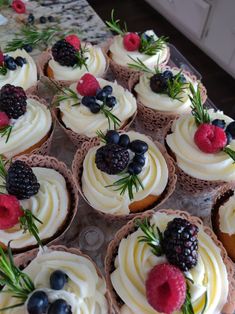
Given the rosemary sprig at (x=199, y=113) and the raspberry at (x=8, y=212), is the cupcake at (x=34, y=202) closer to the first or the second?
the raspberry at (x=8, y=212)

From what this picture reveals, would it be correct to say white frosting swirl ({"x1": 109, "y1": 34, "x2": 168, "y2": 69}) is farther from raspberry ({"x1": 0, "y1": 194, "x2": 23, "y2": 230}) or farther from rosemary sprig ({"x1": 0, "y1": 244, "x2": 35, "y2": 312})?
rosemary sprig ({"x1": 0, "y1": 244, "x2": 35, "y2": 312})

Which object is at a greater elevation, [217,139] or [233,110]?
[217,139]

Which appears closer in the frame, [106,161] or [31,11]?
[106,161]

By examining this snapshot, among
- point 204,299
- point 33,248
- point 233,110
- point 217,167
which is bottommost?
point 233,110

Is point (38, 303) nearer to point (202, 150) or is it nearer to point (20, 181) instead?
point (20, 181)

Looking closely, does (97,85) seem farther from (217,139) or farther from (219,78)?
(219,78)

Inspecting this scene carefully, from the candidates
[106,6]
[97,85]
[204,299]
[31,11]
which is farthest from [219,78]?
[204,299]
